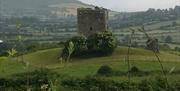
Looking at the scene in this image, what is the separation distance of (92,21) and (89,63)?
40.7ft

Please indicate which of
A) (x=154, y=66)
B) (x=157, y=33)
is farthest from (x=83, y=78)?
(x=157, y=33)

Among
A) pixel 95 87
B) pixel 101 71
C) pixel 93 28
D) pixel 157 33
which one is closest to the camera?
pixel 95 87

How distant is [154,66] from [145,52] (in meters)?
9.68

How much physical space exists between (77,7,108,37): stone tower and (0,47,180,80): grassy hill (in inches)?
236

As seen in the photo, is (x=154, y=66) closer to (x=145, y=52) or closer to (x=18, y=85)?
(x=145, y=52)

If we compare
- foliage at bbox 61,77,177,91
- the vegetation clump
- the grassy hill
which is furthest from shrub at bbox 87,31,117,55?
foliage at bbox 61,77,177,91

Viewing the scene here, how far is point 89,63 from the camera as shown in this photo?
57906 millimetres

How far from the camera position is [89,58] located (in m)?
61.7

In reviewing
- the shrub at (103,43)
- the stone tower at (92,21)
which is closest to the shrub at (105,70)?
the shrub at (103,43)

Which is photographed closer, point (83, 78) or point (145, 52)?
point (83, 78)

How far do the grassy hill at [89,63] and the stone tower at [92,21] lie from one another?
600 cm

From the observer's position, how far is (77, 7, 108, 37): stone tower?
69.2 meters

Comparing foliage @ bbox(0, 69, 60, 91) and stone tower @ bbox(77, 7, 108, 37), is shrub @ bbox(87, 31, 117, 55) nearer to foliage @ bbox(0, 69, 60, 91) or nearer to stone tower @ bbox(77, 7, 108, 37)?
stone tower @ bbox(77, 7, 108, 37)

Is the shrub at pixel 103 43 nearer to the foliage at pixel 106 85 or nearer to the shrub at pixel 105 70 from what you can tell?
the shrub at pixel 105 70
